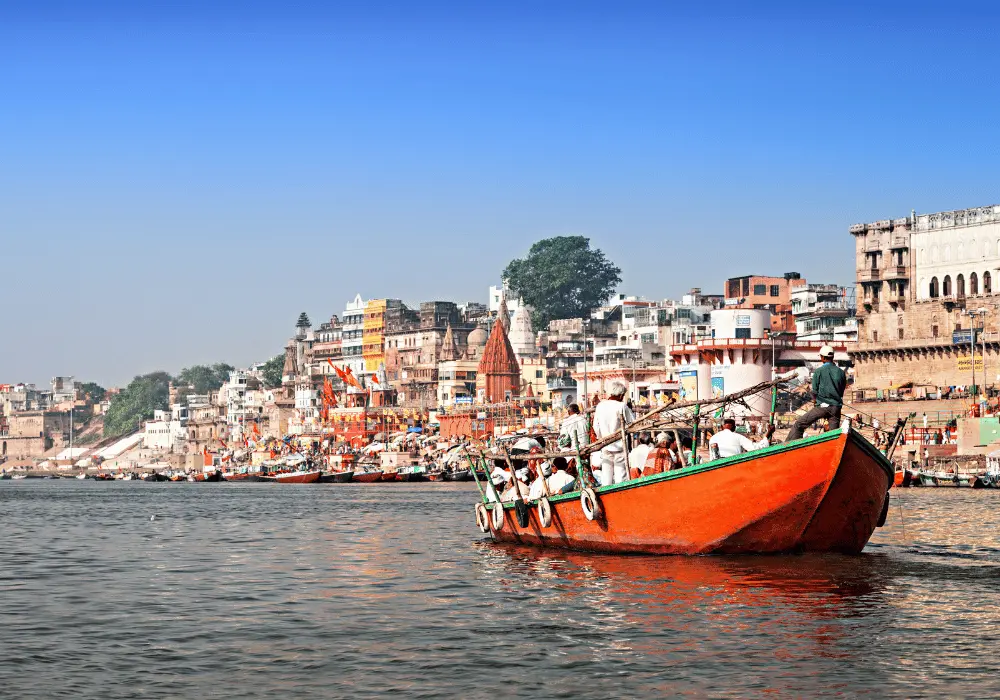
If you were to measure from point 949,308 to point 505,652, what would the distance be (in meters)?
87.4

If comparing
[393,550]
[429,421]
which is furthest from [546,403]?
[393,550]

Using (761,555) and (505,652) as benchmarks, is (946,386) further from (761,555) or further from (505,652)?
(505,652)

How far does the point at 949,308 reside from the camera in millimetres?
97875

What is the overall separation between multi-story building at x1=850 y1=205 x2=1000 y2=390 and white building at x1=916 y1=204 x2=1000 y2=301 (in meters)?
0.07

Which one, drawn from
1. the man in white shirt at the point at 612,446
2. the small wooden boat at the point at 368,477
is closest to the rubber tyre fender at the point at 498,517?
the man in white shirt at the point at 612,446

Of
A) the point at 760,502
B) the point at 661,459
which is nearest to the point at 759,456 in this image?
the point at 760,502

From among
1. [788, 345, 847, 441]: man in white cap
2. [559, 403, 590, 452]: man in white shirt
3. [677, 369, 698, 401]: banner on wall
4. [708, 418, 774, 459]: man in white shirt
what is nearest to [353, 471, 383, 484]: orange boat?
[677, 369, 698, 401]: banner on wall

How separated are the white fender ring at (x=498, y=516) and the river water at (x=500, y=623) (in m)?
0.72

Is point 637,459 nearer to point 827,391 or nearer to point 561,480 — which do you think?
point 561,480

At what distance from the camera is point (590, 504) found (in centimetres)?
2520

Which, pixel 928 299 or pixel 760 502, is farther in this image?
pixel 928 299

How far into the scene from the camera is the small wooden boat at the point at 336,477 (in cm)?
12006

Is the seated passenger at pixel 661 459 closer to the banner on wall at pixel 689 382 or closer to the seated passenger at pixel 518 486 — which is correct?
the seated passenger at pixel 518 486

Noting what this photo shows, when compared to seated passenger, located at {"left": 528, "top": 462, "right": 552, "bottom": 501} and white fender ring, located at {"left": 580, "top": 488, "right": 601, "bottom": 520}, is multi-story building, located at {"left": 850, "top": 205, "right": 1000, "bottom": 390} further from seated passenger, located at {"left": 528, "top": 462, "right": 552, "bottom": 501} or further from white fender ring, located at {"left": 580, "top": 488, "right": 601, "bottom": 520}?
white fender ring, located at {"left": 580, "top": 488, "right": 601, "bottom": 520}
